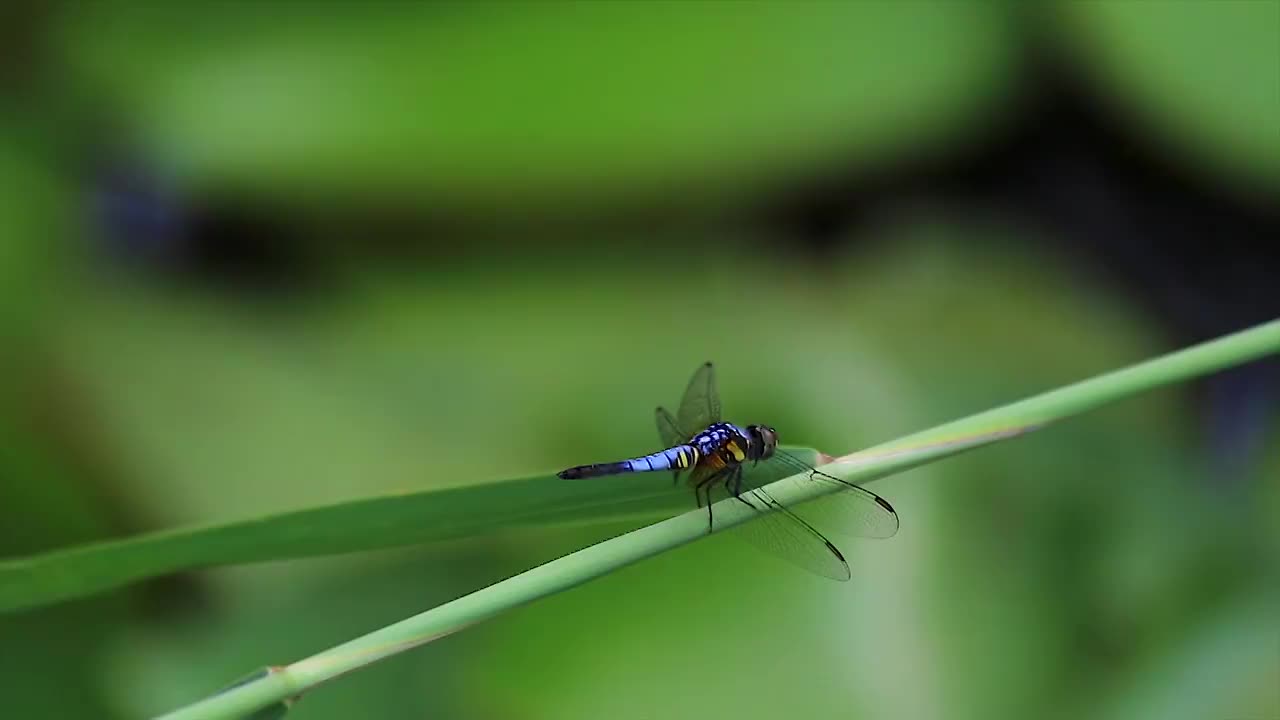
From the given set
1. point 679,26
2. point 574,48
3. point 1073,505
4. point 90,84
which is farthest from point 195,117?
point 1073,505

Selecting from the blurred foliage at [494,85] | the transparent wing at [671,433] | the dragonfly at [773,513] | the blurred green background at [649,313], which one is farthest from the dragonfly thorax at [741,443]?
the blurred foliage at [494,85]

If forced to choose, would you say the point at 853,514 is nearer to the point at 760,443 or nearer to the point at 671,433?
the point at 760,443

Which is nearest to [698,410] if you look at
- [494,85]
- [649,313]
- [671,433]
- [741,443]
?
[671,433]

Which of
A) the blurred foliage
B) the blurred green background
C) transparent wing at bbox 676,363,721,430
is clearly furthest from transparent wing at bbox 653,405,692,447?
the blurred foliage

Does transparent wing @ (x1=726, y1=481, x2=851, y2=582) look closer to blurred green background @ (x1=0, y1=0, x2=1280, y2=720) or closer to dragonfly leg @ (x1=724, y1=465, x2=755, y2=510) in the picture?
dragonfly leg @ (x1=724, y1=465, x2=755, y2=510)

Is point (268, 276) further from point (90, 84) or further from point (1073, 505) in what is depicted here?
point (1073, 505)
